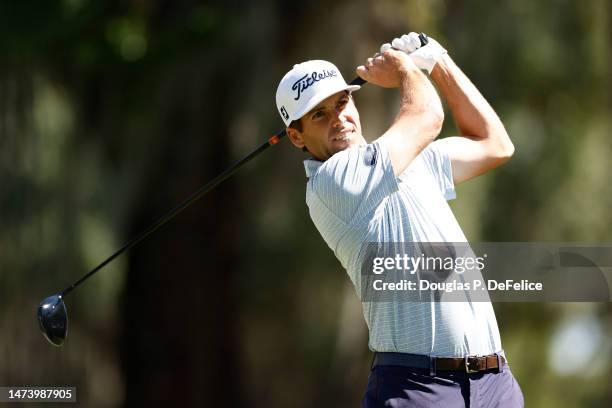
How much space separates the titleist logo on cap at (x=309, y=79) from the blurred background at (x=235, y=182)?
432cm

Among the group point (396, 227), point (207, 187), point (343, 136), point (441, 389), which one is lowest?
point (441, 389)

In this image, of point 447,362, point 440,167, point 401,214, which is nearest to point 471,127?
point 440,167

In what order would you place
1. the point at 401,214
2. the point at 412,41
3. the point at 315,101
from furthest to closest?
1. the point at 412,41
2. the point at 315,101
3. the point at 401,214

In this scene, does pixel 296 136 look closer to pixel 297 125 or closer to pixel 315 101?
pixel 297 125

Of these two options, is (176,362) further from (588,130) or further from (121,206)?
(588,130)

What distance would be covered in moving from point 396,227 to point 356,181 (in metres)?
0.18

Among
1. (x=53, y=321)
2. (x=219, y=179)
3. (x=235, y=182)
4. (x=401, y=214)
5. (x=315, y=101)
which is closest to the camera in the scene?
(x=401, y=214)

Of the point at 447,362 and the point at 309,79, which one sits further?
the point at 309,79

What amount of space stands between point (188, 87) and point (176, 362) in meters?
2.04

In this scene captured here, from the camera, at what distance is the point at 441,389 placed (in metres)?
3.36

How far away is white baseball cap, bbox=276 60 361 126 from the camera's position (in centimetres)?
368

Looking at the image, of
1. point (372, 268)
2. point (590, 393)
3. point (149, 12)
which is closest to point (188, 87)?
point (149, 12)

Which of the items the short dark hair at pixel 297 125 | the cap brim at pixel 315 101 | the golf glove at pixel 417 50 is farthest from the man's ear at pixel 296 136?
the golf glove at pixel 417 50

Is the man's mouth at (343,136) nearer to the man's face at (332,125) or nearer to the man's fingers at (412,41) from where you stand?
the man's face at (332,125)
